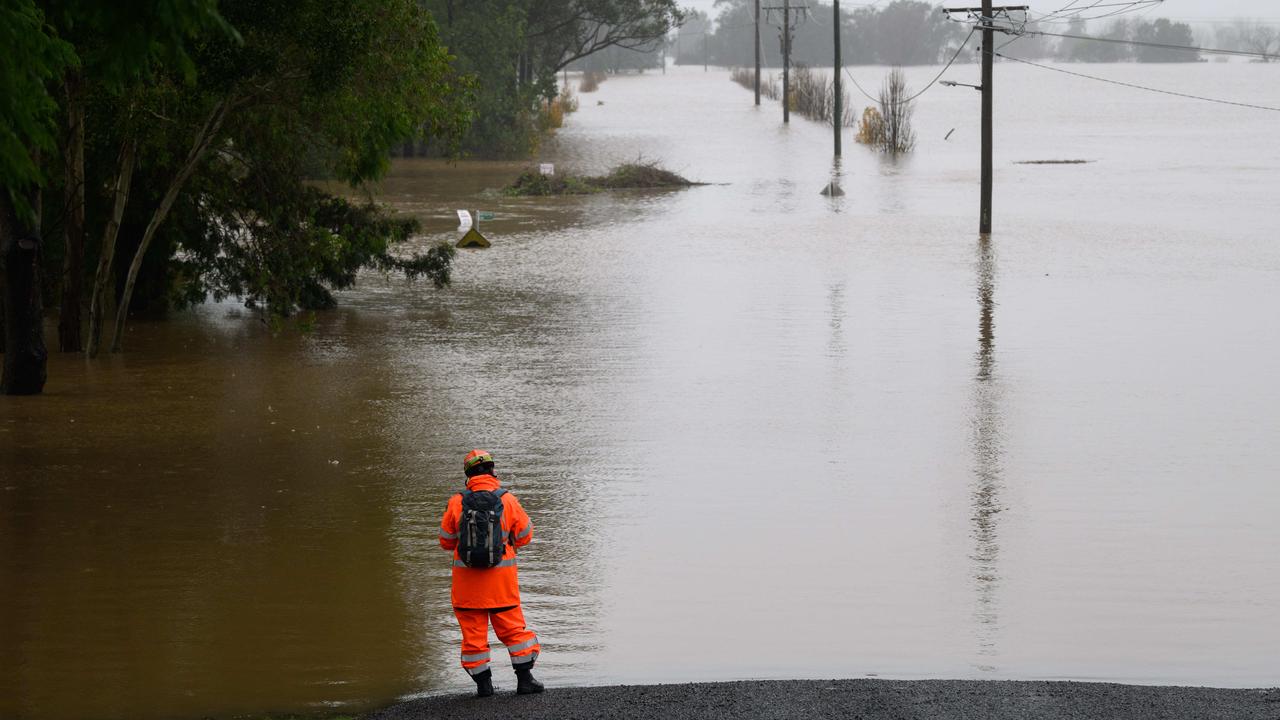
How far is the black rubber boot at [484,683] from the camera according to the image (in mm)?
7531

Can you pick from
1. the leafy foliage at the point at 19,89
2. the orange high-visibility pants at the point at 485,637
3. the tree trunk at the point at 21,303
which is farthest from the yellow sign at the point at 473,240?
the orange high-visibility pants at the point at 485,637

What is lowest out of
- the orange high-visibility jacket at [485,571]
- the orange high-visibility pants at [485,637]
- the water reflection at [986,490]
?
the water reflection at [986,490]

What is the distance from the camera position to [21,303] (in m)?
15.2

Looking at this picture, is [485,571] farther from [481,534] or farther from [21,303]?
[21,303]

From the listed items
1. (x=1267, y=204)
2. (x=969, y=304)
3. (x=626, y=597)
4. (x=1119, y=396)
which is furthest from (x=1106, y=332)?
(x=1267, y=204)

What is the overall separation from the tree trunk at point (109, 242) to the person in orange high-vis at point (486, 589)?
10.3 metres

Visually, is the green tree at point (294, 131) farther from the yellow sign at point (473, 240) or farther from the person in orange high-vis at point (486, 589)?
the person in orange high-vis at point (486, 589)

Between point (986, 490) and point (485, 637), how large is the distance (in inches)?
221

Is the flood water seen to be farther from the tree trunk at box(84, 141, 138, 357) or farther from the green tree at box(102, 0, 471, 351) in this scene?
the green tree at box(102, 0, 471, 351)

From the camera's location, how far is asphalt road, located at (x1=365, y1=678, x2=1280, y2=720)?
703 cm

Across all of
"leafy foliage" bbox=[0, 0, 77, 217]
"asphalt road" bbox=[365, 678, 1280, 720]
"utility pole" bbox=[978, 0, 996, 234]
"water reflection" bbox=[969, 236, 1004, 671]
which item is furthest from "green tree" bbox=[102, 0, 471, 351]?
"utility pole" bbox=[978, 0, 996, 234]

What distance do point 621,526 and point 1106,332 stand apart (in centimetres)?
1035

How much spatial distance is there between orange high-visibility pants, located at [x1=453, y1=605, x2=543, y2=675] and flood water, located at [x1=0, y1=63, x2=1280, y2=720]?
0.50 metres

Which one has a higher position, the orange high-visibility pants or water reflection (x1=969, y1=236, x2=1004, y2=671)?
the orange high-visibility pants
